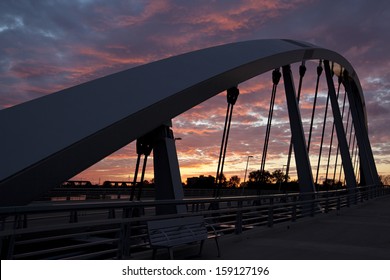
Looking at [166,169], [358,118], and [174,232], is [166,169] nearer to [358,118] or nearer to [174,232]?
[174,232]

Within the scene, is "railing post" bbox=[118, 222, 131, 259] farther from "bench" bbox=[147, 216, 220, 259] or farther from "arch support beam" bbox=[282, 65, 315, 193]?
"arch support beam" bbox=[282, 65, 315, 193]

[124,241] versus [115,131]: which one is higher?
[115,131]

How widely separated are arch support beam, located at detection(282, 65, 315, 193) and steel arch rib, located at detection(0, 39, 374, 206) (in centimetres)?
603

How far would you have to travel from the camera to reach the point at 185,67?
8.21 meters

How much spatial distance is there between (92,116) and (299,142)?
10250 mm

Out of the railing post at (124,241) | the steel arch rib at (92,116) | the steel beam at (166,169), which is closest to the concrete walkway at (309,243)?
the steel beam at (166,169)

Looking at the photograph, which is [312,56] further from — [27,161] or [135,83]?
[27,161]

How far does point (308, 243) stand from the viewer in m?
8.14

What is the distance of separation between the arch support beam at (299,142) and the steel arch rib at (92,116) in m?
6.03

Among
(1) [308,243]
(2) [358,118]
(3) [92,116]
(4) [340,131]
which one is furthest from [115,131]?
(2) [358,118]

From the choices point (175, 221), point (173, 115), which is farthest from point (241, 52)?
point (175, 221)

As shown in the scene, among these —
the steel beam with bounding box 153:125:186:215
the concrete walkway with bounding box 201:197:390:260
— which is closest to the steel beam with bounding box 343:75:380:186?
the concrete walkway with bounding box 201:197:390:260

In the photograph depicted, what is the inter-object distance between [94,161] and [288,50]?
8.79m

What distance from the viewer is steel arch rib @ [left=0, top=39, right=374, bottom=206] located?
4.79 m
